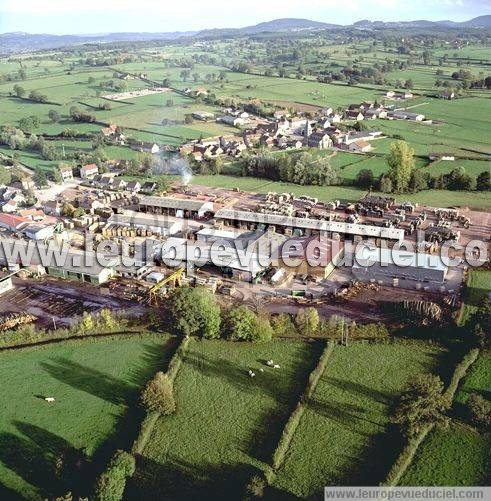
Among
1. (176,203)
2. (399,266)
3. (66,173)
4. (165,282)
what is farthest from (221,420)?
(66,173)

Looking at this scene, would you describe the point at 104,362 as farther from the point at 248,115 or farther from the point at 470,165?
the point at 248,115

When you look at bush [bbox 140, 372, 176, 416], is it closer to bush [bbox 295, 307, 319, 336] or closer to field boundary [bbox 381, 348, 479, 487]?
bush [bbox 295, 307, 319, 336]

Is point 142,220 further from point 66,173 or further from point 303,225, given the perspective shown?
point 66,173

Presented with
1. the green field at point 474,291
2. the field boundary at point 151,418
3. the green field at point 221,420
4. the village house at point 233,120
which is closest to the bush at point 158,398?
the field boundary at point 151,418

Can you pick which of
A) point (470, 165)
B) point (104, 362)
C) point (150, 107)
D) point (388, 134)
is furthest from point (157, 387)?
point (150, 107)

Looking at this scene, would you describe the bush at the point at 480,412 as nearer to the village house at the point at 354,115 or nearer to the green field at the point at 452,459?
the green field at the point at 452,459

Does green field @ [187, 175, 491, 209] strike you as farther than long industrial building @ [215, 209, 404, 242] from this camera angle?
Yes

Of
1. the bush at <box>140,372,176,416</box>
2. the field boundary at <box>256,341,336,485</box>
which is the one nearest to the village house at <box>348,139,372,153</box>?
the field boundary at <box>256,341,336,485</box>
